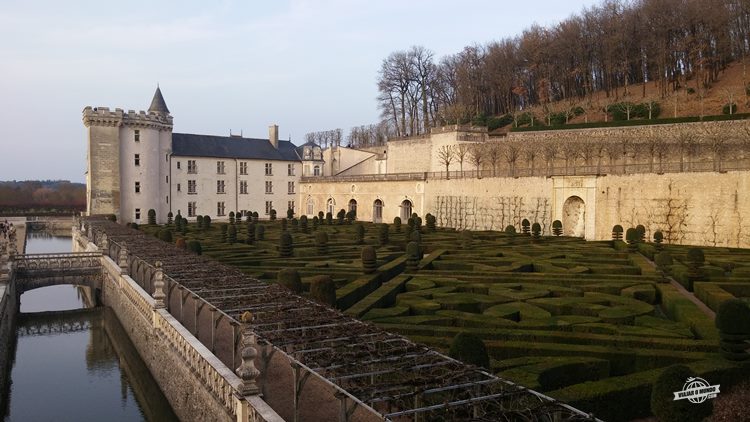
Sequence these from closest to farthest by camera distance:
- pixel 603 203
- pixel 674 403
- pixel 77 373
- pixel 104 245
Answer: pixel 674 403
pixel 77 373
pixel 104 245
pixel 603 203

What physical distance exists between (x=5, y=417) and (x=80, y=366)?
4.12 meters

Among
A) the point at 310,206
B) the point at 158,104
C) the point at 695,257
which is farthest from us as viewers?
the point at 310,206

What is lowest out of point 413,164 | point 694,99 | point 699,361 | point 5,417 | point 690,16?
point 5,417

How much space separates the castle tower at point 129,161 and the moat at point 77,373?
21.0 meters

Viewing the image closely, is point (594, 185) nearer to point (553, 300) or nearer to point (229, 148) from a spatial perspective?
point (553, 300)

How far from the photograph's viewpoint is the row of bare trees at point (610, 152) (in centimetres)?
3384

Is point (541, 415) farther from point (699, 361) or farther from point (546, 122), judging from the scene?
point (546, 122)

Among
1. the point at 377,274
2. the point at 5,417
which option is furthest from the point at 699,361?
the point at 5,417

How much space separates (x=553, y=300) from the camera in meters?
15.9

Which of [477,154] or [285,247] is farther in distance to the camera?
[477,154]

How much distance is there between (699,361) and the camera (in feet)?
35.8

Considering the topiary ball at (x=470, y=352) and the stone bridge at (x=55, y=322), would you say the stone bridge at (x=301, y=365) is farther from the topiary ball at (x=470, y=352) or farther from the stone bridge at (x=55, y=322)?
the stone bridge at (x=55, y=322)

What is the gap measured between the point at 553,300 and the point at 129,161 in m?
41.1

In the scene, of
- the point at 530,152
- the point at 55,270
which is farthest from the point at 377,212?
the point at 55,270
